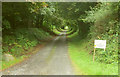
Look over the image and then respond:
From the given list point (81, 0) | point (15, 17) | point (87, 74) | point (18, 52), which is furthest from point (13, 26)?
point (87, 74)

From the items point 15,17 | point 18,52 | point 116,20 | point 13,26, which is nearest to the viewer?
point 116,20

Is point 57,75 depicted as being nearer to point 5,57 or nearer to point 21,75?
point 21,75

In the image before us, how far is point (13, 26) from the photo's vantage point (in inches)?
645

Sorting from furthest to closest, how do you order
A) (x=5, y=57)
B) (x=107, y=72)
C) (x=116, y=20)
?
1. (x=116, y=20)
2. (x=5, y=57)
3. (x=107, y=72)

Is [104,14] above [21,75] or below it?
above

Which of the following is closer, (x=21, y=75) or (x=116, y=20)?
(x=21, y=75)

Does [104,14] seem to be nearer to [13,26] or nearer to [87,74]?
[87,74]

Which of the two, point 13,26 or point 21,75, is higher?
point 13,26

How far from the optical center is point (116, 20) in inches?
380

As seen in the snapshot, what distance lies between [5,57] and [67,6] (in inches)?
478

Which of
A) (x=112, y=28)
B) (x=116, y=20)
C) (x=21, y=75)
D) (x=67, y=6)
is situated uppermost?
(x=67, y=6)

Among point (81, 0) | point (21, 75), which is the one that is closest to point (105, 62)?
point (21, 75)

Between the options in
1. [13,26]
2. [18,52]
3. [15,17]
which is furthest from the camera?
[13,26]

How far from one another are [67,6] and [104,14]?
8254 millimetres
